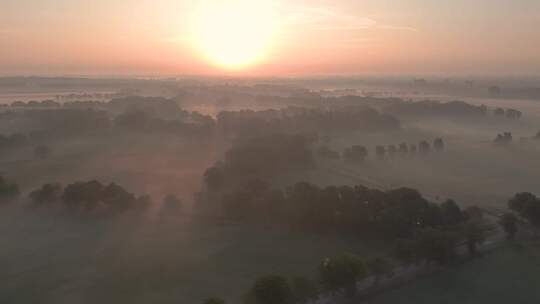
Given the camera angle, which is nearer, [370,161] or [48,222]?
[48,222]

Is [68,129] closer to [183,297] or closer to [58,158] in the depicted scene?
[58,158]

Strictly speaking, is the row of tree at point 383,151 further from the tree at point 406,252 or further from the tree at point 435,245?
the tree at point 406,252

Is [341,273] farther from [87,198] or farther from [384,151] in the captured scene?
[384,151]

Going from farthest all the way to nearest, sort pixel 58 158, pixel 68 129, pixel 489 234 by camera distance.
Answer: pixel 68 129
pixel 58 158
pixel 489 234

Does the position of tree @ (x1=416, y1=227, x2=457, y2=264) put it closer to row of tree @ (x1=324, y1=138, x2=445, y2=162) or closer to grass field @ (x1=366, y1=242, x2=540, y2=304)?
grass field @ (x1=366, y1=242, x2=540, y2=304)

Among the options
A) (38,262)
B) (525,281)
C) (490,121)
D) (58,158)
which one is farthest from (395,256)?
(490,121)

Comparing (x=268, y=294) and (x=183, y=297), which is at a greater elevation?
(x=268, y=294)

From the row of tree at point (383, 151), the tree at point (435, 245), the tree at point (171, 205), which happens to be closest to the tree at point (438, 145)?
the row of tree at point (383, 151)
